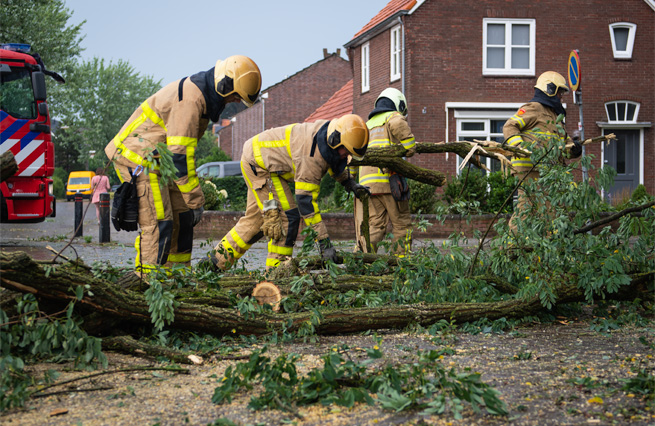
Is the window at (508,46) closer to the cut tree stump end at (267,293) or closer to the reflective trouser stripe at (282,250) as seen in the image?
the reflective trouser stripe at (282,250)

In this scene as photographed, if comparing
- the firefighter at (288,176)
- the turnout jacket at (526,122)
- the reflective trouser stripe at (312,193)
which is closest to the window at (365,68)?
the turnout jacket at (526,122)

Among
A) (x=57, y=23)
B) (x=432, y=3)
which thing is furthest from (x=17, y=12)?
(x=432, y=3)

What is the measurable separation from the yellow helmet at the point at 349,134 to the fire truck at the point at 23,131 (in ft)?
23.6

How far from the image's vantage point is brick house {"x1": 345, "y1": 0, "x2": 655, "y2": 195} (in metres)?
19.5

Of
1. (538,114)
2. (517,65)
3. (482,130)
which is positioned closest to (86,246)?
(538,114)

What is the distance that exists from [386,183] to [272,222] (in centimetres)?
166

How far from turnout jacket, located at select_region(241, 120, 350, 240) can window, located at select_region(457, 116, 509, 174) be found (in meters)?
13.9

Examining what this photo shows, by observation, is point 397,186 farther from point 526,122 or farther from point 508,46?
point 508,46

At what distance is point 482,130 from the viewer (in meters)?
19.9

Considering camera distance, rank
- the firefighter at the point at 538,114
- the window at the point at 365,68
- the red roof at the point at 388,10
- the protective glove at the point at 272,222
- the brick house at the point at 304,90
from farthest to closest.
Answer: the brick house at the point at 304,90, the window at the point at 365,68, the red roof at the point at 388,10, the firefighter at the point at 538,114, the protective glove at the point at 272,222

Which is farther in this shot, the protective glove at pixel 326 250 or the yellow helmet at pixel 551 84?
the yellow helmet at pixel 551 84

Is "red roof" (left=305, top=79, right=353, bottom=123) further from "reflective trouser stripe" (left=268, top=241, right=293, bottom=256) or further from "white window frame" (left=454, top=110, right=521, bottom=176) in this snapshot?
"reflective trouser stripe" (left=268, top=241, right=293, bottom=256)

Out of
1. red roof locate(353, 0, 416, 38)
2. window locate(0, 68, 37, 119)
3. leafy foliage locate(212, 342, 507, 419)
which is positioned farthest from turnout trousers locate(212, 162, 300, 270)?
red roof locate(353, 0, 416, 38)

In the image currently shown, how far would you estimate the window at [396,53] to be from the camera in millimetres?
20000
